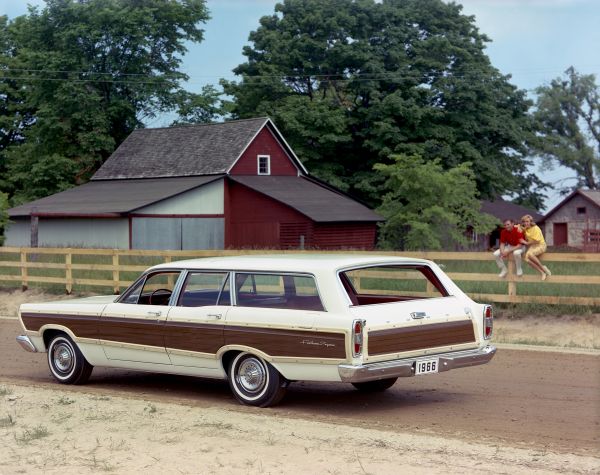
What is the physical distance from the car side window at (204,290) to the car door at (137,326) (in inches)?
9.9

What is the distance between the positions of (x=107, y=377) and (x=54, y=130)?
4756 cm

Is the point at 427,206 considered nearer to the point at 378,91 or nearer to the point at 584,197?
the point at 378,91

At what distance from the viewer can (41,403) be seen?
34.5 feet

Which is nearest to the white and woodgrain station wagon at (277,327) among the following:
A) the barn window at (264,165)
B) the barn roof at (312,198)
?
the barn roof at (312,198)

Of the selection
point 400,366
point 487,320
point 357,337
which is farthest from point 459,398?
point 357,337

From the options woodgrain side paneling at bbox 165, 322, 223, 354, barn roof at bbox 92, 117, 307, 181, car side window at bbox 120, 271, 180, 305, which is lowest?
woodgrain side paneling at bbox 165, 322, 223, 354

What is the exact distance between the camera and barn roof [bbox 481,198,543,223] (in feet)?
238

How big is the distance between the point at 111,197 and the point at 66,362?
3860cm

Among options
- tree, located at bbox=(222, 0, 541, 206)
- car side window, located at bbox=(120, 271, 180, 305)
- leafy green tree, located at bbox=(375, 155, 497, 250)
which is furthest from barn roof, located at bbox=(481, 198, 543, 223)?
car side window, located at bbox=(120, 271, 180, 305)

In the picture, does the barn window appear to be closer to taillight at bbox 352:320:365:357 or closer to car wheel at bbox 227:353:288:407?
car wheel at bbox 227:353:288:407

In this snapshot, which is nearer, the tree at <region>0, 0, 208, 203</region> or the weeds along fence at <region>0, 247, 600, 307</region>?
the weeds along fence at <region>0, 247, 600, 307</region>

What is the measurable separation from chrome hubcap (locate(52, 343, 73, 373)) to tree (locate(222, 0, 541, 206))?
4438 centimetres

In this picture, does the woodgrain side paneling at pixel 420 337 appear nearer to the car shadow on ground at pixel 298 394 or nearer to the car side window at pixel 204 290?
the car shadow on ground at pixel 298 394

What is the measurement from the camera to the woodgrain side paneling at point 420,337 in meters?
9.53
